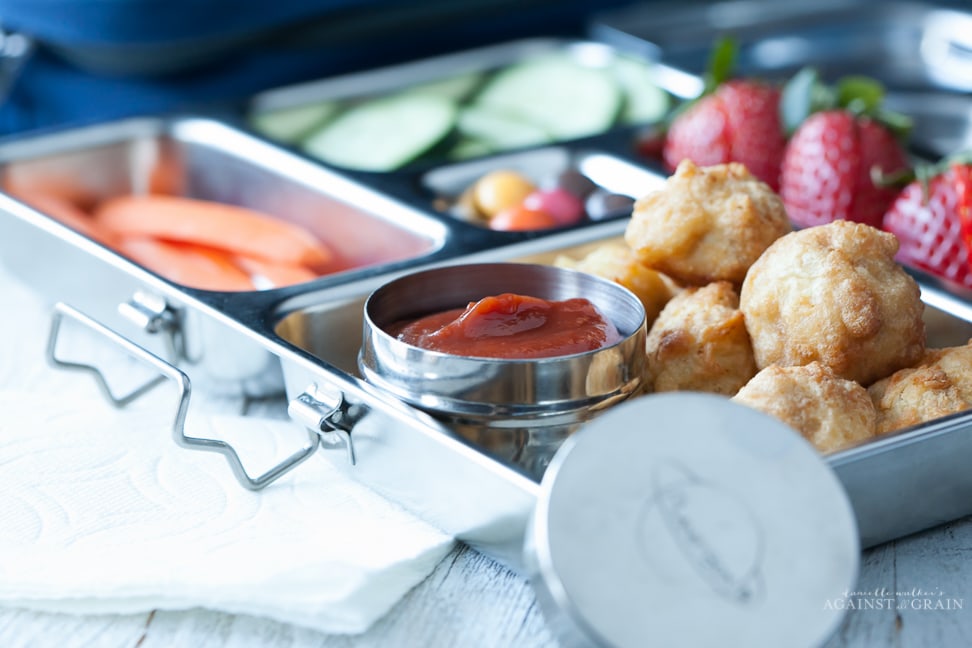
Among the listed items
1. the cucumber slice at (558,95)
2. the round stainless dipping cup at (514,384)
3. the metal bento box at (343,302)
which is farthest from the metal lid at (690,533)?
the cucumber slice at (558,95)

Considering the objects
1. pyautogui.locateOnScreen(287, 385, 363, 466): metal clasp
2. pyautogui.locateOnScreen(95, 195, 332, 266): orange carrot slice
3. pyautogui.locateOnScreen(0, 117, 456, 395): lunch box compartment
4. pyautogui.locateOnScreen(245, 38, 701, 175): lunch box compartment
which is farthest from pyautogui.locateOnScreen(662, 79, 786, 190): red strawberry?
pyautogui.locateOnScreen(287, 385, 363, 466): metal clasp

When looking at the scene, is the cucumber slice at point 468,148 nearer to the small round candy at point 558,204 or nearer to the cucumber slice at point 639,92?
the cucumber slice at point 639,92

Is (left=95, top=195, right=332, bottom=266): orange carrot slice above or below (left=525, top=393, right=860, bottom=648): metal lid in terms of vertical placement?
below

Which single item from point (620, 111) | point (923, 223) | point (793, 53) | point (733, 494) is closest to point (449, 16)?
point (620, 111)

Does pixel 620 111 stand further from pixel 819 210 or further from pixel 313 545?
pixel 313 545

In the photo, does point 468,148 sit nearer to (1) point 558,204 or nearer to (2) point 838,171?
(1) point 558,204

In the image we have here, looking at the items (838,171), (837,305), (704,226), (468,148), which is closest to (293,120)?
(468,148)

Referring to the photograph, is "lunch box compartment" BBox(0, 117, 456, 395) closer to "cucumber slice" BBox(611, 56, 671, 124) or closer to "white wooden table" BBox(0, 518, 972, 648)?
"white wooden table" BBox(0, 518, 972, 648)
